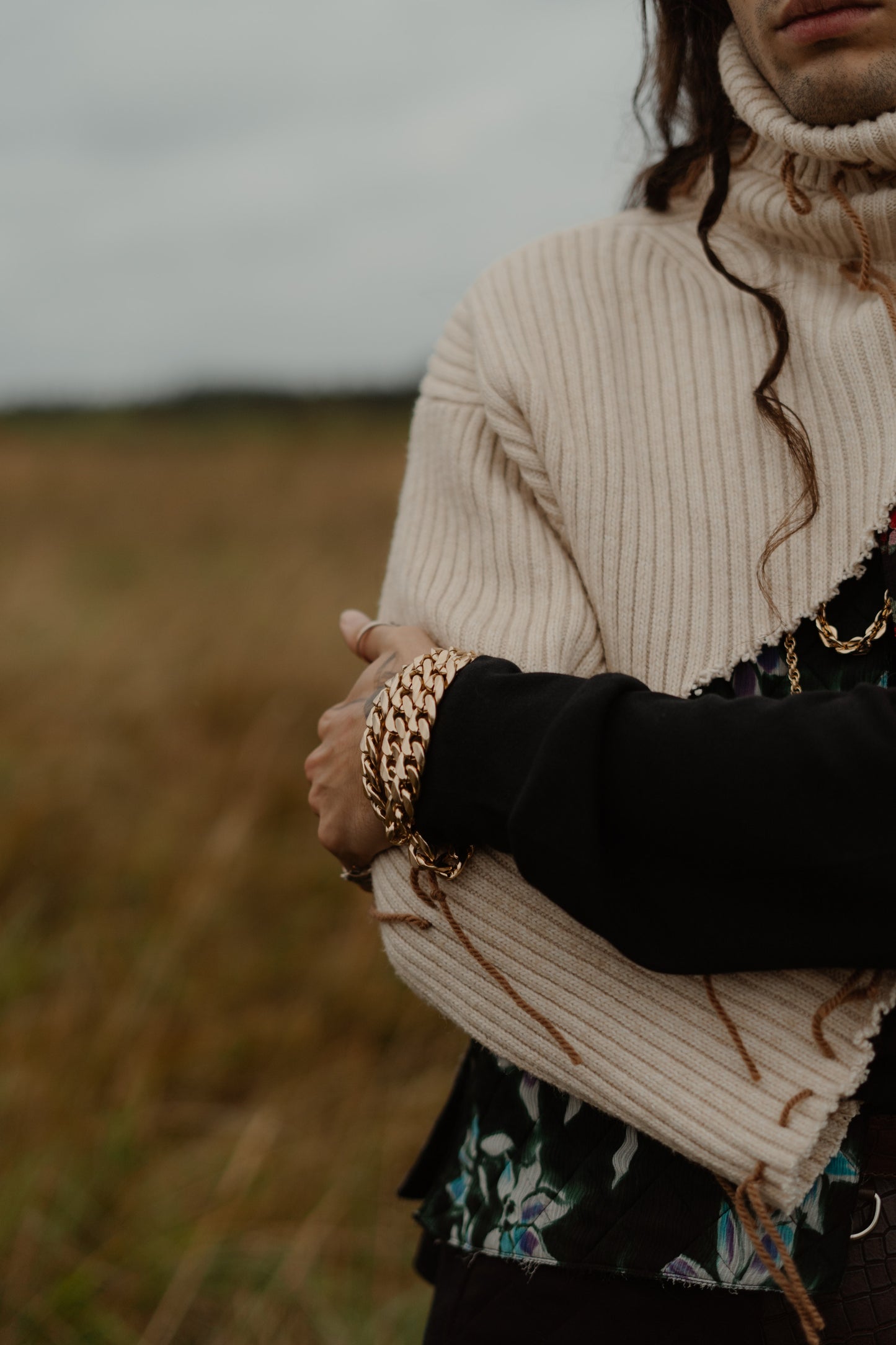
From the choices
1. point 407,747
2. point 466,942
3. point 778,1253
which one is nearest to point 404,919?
point 466,942

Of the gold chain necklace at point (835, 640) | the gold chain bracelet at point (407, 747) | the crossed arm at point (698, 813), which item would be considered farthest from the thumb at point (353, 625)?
the gold chain necklace at point (835, 640)

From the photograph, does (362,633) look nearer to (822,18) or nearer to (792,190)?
(792,190)

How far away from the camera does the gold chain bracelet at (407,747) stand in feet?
3.55

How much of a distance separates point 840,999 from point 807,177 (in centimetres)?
78

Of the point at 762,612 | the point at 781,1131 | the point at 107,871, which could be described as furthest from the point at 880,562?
the point at 107,871

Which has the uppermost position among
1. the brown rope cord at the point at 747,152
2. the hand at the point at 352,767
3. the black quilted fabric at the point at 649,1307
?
the brown rope cord at the point at 747,152

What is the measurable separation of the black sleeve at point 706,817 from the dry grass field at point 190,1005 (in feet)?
5.98

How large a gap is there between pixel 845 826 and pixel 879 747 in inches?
2.6

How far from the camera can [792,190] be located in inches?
46.8

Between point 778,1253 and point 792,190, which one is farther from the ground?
point 792,190

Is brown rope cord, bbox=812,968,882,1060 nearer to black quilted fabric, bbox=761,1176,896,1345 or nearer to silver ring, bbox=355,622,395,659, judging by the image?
black quilted fabric, bbox=761,1176,896,1345

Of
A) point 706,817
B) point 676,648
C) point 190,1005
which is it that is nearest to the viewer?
point 706,817

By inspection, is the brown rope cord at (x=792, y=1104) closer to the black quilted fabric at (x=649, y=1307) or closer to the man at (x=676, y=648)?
the man at (x=676, y=648)

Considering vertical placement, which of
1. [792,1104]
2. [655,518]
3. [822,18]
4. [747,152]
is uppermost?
[822,18]
